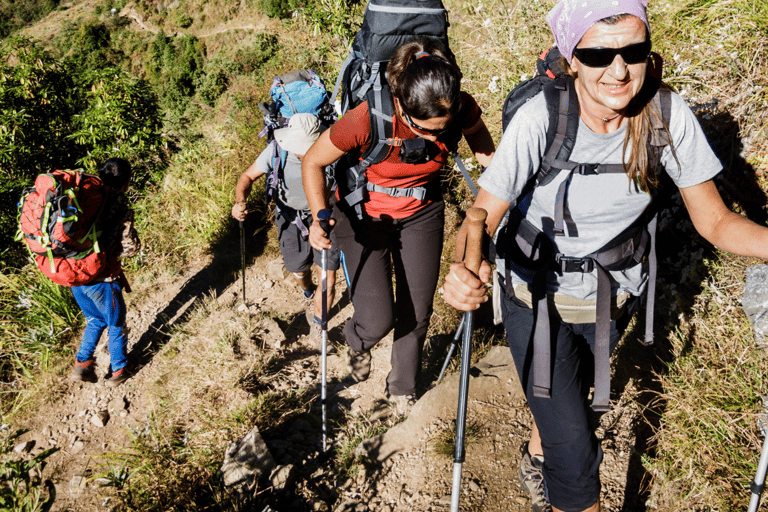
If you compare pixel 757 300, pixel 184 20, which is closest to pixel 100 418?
pixel 757 300

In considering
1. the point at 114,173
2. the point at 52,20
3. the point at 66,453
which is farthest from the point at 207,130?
the point at 52,20

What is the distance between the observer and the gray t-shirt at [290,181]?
426 cm

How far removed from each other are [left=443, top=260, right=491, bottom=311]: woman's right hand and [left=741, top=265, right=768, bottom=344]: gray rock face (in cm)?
214

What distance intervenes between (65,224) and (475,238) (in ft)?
11.8

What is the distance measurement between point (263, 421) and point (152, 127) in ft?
26.0

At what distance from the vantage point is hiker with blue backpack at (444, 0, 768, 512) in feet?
5.95

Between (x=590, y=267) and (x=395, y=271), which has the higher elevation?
(x=590, y=267)

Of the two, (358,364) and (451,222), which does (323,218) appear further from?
(451,222)

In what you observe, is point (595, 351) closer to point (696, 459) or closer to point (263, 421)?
point (696, 459)

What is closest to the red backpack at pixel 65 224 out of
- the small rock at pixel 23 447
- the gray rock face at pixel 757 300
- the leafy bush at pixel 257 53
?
the small rock at pixel 23 447

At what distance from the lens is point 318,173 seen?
304cm

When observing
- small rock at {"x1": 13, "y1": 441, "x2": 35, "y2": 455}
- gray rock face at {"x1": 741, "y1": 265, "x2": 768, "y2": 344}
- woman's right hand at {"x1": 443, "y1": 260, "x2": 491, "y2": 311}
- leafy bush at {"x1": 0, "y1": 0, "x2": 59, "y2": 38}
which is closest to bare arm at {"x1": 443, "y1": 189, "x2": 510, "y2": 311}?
woman's right hand at {"x1": 443, "y1": 260, "x2": 491, "y2": 311}

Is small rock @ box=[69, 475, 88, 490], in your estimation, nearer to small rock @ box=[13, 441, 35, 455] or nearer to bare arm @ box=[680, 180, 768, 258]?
small rock @ box=[13, 441, 35, 455]

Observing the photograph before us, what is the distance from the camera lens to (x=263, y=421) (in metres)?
3.85
